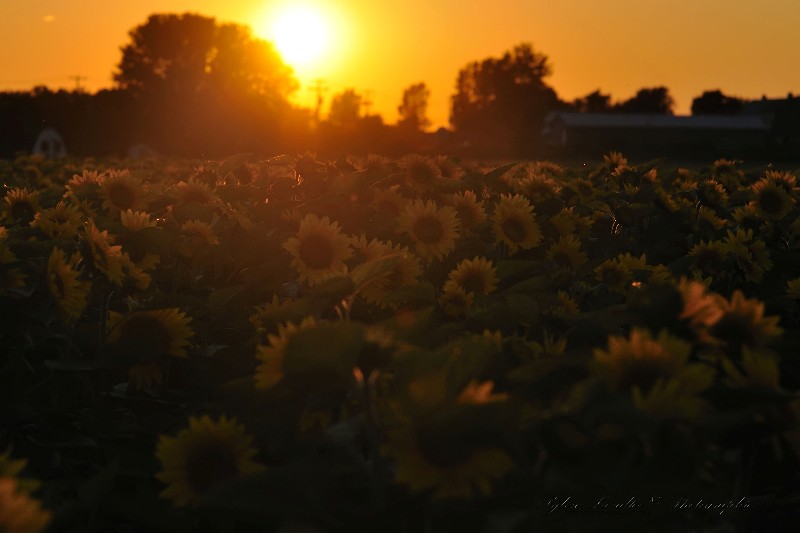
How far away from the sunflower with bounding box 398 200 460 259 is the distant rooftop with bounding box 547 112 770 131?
8345 cm

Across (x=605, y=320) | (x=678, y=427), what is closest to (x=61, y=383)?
(x=605, y=320)

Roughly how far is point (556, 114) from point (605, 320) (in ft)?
302

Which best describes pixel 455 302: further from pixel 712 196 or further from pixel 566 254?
pixel 712 196

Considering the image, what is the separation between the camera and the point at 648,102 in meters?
116

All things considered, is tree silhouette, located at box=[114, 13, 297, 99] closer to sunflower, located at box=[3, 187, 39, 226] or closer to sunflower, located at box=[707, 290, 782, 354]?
sunflower, located at box=[3, 187, 39, 226]

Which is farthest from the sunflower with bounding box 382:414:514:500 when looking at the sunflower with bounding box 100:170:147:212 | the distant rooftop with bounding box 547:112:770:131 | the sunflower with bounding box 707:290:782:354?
the distant rooftop with bounding box 547:112:770:131

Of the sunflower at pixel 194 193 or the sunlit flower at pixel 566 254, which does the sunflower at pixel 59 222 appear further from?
the sunlit flower at pixel 566 254

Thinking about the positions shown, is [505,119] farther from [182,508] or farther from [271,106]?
[182,508]

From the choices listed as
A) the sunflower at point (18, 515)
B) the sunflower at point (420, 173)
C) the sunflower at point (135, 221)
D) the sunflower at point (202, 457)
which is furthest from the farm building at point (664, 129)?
the sunflower at point (18, 515)

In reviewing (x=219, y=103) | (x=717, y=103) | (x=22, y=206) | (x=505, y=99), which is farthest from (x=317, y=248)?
(x=717, y=103)

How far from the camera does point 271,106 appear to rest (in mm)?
70625

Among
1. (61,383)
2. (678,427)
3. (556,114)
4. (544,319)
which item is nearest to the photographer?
(678,427)

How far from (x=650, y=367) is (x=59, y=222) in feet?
8.19

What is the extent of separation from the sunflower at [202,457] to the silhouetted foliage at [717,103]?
387 ft
